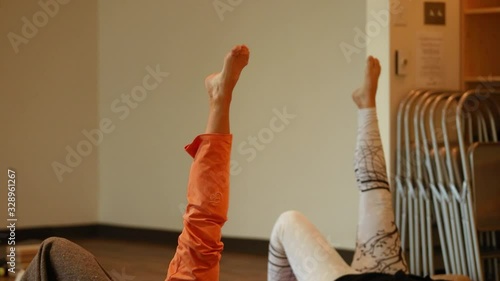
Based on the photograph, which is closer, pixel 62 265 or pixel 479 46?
pixel 62 265

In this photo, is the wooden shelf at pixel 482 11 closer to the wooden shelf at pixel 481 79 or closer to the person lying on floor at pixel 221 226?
the wooden shelf at pixel 481 79

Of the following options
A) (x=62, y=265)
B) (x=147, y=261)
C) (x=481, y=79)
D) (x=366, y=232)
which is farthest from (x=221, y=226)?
(x=147, y=261)

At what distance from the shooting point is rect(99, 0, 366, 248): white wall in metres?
5.50

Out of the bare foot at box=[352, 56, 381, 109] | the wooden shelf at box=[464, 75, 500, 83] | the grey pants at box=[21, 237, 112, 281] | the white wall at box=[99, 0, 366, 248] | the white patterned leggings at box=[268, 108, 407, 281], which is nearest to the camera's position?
the grey pants at box=[21, 237, 112, 281]

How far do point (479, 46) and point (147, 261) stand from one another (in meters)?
2.57

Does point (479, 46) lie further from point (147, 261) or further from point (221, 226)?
point (221, 226)

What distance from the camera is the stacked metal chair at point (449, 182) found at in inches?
166

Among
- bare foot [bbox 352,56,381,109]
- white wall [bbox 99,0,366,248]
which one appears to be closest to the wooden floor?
white wall [bbox 99,0,366,248]

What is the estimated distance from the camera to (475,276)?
421 centimetres

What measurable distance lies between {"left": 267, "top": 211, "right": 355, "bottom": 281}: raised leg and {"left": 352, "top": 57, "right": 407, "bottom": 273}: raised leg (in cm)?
20

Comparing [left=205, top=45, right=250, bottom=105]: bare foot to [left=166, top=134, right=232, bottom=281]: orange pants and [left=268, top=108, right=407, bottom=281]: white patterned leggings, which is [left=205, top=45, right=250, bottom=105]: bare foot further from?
[left=268, top=108, right=407, bottom=281]: white patterned leggings

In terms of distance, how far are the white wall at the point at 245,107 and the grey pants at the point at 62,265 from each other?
4049 millimetres

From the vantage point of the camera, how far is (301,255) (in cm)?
307

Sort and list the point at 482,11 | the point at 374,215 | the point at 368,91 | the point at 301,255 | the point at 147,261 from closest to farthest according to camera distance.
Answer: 1. the point at 301,255
2. the point at 374,215
3. the point at 368,91
4. the point at 482,11
5. the point at 147,261
